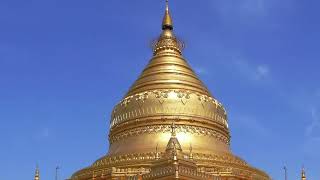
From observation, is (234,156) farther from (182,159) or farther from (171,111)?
(182,159)

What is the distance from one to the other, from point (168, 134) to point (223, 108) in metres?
6.02

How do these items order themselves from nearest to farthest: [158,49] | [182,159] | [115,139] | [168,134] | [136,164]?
1. [182,159]
2. [136,164]
3. [168,134]
4. [115,139]
5. [158,49]

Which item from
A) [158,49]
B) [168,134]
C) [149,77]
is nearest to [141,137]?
[168,134]

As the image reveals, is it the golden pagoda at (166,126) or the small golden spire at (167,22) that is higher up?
the small golden spire at (167,22)

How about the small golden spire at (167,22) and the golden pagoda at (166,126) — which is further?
the small golden spire at (167,22)

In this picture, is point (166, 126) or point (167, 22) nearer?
point (166, 126)

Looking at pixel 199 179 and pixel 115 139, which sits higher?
pixel 115 139

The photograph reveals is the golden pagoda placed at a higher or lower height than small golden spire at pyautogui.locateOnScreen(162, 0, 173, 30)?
lower

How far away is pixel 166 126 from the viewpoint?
39.8 m

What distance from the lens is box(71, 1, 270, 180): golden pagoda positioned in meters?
36.2

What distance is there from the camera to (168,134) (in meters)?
39.4

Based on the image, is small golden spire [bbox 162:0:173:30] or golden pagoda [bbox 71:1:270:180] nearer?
golden pagoda [bbox 71:1:270:180]

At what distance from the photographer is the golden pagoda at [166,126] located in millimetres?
36219

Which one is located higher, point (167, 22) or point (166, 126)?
point (167, 22)
